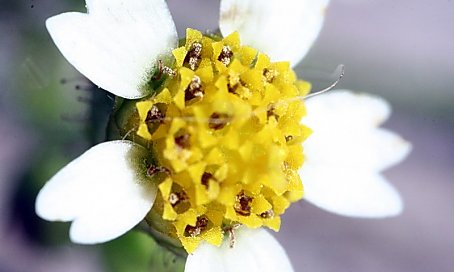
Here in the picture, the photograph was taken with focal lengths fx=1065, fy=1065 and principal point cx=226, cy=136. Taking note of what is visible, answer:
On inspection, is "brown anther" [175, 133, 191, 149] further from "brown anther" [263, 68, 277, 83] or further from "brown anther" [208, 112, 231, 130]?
"brown anther" [263, 68, 277, 83]

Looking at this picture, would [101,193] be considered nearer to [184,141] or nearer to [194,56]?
[184,141]

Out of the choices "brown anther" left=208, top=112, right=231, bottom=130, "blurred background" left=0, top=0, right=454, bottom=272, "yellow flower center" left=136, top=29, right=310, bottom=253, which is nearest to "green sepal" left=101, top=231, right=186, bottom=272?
"blurred background" left=0, top=0, right=454, bottom=272

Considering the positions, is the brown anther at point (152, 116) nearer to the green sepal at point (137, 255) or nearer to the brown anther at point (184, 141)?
the brown anther at point (184, 141)

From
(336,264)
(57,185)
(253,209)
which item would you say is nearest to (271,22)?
(253,209)

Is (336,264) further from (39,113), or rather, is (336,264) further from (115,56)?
(115,56)

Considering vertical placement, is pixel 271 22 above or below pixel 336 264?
above

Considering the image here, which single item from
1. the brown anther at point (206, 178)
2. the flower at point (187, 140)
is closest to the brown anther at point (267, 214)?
the flower at point (187, 140)
